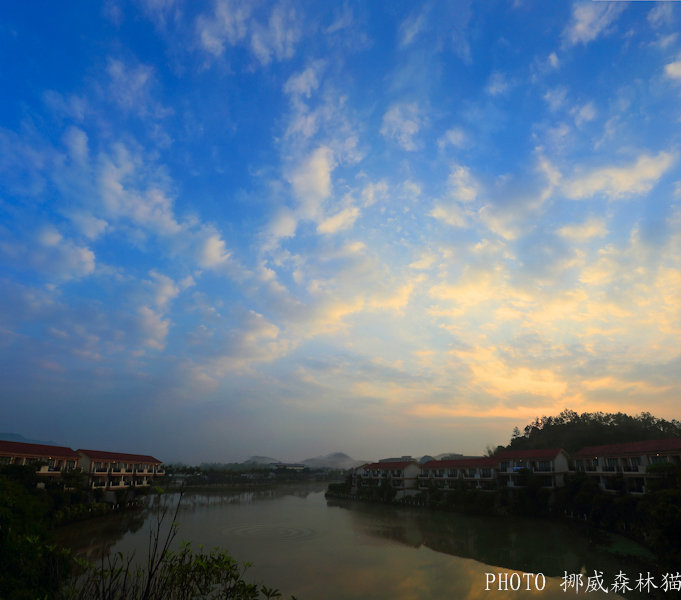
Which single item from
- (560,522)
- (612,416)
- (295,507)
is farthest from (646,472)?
(612,416)

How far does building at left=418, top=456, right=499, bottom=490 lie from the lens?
4494 centimetres

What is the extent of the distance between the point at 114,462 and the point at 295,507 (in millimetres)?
22716

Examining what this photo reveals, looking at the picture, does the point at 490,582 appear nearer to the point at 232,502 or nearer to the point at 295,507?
the point at 295,507

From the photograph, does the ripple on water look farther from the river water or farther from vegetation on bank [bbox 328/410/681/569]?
vegetation on bank [bbox 328/410/681/569]

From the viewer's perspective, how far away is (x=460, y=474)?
1921 inches

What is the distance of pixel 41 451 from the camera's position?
129 feet

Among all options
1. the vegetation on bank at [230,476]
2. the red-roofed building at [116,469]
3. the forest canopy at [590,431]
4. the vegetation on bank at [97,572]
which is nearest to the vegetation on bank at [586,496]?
the forest canopy at [590,431]

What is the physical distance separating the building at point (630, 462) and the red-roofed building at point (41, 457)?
49.5 m

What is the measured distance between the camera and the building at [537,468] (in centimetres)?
4050

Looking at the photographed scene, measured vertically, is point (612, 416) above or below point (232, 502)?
above

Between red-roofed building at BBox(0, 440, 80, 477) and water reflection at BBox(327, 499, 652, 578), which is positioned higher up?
red-roofed building at BBox(0, 440, 80, 477)

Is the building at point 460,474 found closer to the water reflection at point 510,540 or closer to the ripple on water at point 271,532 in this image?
the water reflection at point 510,540

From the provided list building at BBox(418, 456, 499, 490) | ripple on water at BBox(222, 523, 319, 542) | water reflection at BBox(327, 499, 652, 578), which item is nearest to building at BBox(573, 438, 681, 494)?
water reflection at BBox(327, 499, 652, 578)

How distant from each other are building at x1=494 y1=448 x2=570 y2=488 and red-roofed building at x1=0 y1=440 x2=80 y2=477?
45.1 m
